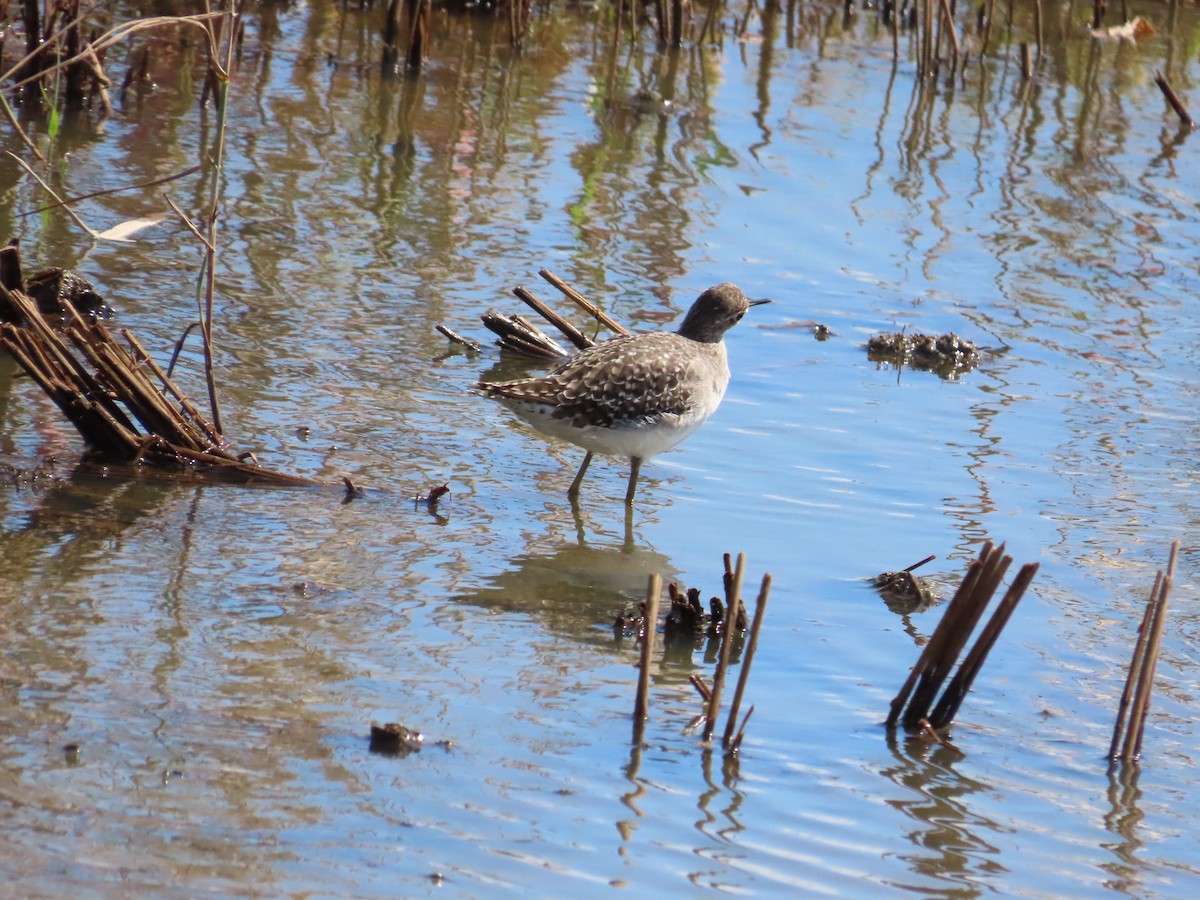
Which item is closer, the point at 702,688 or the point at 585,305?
the point at 702,688

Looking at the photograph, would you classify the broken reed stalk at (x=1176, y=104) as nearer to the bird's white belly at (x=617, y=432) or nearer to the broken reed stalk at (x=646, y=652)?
the bird's white belly at (x=617, y=432)

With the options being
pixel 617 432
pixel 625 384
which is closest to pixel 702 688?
pixel 617 432

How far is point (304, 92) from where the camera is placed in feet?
44.0

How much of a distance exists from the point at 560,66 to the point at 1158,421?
27.6 feet

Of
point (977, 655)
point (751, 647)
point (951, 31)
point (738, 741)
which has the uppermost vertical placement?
point (951, 31)

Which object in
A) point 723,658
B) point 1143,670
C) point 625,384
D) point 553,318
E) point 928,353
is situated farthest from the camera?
point 928,353

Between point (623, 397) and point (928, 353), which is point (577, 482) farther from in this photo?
point (928, 353)

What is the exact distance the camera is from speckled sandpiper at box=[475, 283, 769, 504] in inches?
274

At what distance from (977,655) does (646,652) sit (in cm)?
109

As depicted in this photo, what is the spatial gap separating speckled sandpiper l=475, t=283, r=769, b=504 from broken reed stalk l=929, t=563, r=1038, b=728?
7.59 feet

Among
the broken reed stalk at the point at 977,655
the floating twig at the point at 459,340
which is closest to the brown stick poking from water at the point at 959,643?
the broken reed stalk at the point at 977,655

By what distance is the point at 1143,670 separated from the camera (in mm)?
4766

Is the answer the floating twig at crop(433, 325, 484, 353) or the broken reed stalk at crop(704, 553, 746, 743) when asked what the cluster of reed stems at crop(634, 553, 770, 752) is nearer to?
the broken reed stalk at crop(704, 553, 746, 743)

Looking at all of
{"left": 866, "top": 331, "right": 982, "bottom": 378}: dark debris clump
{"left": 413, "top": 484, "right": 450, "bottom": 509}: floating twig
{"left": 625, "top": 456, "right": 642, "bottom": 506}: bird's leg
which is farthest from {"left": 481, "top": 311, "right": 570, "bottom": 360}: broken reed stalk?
{"left": 413, "top": 484, "right": 450, "bottom": 509}: floating twig
